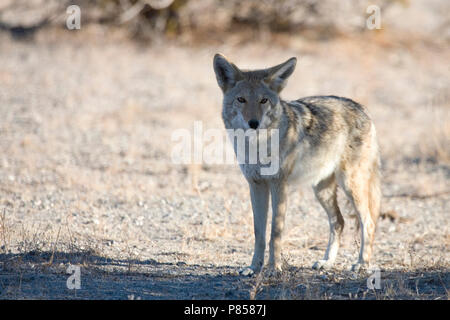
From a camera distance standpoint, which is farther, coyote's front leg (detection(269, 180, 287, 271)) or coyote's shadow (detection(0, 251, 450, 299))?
coyote's front leg (detection(269, 180, 287, 271))

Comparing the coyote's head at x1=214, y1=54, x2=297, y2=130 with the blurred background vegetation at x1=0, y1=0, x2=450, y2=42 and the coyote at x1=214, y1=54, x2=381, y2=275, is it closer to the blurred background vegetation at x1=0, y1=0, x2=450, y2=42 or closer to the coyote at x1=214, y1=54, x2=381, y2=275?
the coyote at x1=214, y1=54, x2=381, y2=275

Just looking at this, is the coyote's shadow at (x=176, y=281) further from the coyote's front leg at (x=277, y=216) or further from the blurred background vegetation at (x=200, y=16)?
the blurred background vegetation at (x=200, y=16)

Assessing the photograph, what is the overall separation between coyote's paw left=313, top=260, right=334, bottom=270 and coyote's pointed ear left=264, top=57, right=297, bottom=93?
1801mm

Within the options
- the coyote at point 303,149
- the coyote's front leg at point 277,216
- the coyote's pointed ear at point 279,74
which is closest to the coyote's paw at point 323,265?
the coyote at point 303,149

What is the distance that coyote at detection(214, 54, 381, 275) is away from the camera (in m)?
5.56

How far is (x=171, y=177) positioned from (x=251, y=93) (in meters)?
4.19

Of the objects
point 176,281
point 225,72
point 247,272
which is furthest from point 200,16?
point 176,281

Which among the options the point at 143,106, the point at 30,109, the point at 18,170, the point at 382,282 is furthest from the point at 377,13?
the point at 382,282

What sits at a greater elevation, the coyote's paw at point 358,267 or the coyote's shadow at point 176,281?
the coyote's paw at point 358,267

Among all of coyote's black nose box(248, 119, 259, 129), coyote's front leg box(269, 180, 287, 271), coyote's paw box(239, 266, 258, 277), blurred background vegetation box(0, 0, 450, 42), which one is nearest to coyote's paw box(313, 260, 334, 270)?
coyote's front leg box(269, 180, 287, 271)

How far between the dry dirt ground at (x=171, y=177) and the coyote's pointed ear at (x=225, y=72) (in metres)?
1.79

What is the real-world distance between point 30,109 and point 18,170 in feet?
11.9

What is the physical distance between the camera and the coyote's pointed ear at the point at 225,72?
5645 mm
